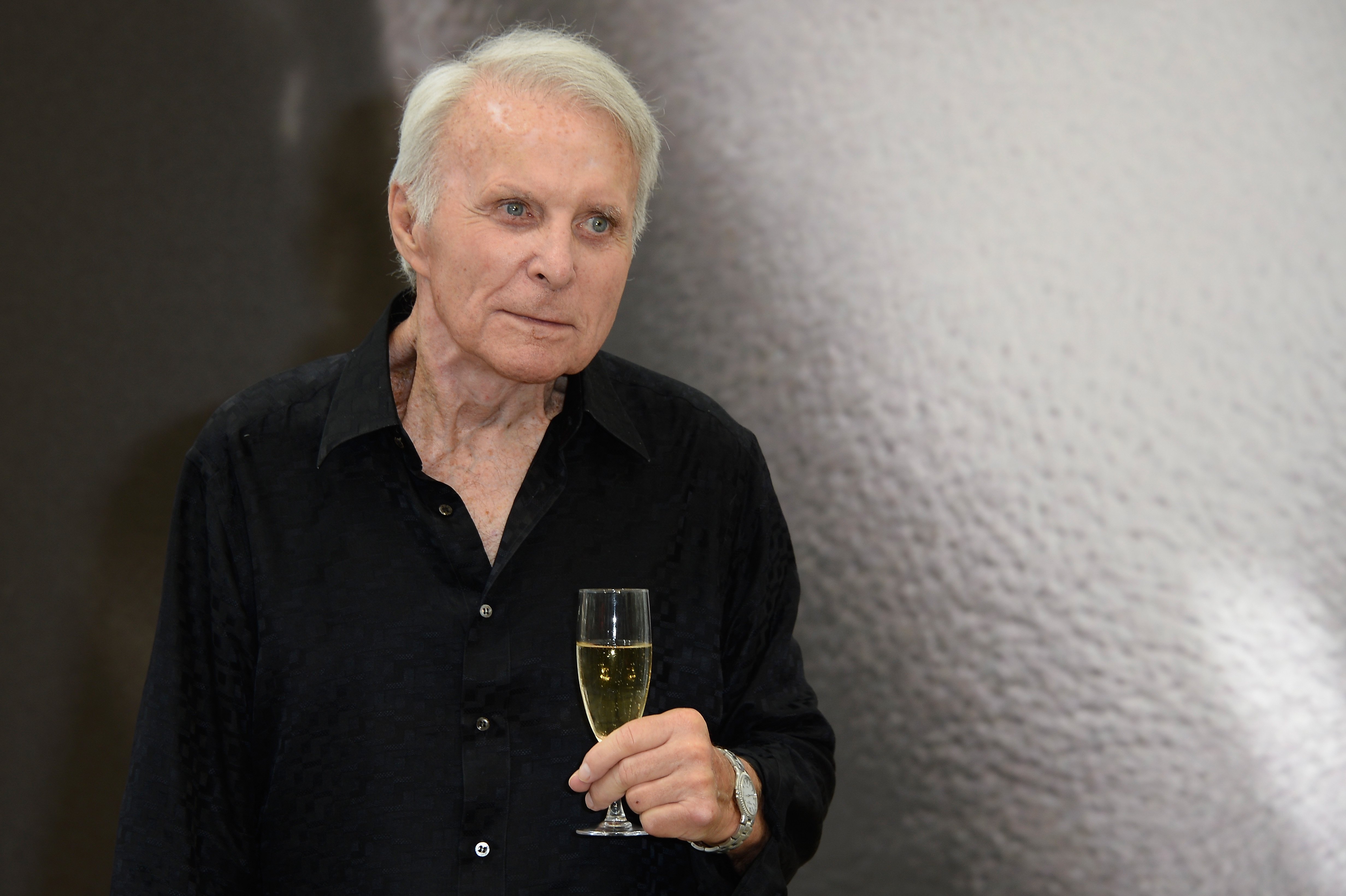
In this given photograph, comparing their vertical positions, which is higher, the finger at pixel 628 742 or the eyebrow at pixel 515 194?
the eyebrow at pixel 515 194

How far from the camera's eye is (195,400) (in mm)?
1661

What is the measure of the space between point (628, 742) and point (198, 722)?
1.50ft

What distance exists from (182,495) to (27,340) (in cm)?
59

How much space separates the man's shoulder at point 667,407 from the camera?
1321 millimetres

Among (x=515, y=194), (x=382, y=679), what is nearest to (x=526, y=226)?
(x=515, y=194)

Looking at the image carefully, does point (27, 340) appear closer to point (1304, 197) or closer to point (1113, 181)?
point (1113, 181)

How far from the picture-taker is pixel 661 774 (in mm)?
991

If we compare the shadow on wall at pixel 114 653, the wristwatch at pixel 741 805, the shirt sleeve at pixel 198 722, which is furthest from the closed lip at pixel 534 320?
the shadow on wall at pixel 114 653

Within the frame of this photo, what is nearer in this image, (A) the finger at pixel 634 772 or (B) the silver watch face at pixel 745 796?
(A) the finger at pixel 634 772

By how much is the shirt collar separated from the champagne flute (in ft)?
0.93

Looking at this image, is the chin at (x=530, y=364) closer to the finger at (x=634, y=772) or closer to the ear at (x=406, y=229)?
the ear at (x=406, y=229)

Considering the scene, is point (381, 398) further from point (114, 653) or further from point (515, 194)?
point (114, 653)

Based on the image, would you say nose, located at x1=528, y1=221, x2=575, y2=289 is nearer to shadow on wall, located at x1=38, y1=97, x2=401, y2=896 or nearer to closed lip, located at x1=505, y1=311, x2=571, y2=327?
closed lip, located at x1=505, y1=311, x2=571, y2=327

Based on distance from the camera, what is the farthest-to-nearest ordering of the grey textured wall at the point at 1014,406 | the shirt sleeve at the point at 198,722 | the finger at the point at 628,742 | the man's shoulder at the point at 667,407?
the grey textured wall at the point at 1014,406 → the man's shoulder at the point at 667,407 → the shirt sleeve at the point at 198,722 → the finger at the point at 628,742
